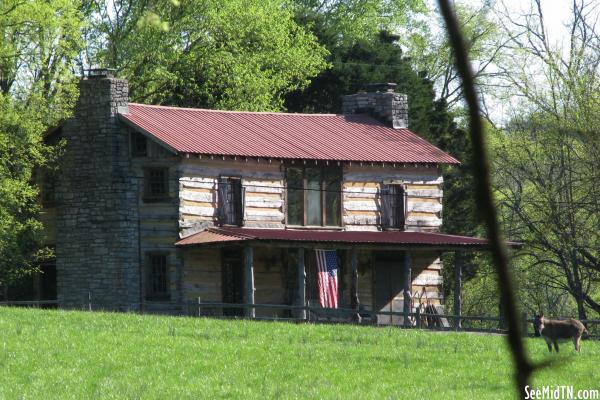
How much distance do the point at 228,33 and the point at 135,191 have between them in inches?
582

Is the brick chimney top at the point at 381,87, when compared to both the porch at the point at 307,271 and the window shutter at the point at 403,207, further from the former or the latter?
the porch at the point at 307,271

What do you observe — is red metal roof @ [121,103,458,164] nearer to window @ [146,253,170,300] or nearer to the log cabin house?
the log cabin house

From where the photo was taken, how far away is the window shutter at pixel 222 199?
36.6 m

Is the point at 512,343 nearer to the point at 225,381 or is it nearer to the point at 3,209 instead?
the point at 225,381

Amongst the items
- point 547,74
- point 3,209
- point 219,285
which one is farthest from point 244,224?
point 547,74

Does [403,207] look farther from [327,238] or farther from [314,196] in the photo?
[327,238]

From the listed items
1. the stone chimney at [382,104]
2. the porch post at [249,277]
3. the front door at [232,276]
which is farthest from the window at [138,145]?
the stone chimney at [382,104]

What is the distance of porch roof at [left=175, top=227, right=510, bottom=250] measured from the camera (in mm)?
34031

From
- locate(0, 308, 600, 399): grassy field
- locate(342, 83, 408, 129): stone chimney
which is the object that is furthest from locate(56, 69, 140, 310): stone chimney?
locate(342, 83, 408, 129): stone chimney

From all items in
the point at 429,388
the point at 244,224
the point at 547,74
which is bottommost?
the point at 429,388

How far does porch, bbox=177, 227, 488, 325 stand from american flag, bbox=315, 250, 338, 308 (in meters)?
0.35

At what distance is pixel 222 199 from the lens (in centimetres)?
3691

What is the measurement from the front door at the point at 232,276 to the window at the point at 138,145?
12.7 ft

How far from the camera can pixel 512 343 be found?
140 centimetres
